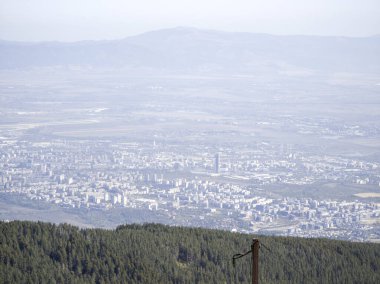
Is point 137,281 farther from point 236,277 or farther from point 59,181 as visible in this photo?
point 59,181

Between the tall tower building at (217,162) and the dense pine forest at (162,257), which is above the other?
the dense pine forest at (162,257)

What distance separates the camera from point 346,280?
34.9 meters

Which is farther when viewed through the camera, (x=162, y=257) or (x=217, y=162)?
(x=217, y=162)

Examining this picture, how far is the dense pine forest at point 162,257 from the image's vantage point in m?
31.4

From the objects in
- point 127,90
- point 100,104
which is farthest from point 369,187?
point 127,90

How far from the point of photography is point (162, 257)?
33.8m

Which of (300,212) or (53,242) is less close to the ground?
(53,242)

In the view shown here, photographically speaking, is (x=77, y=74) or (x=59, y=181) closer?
(x=59, y=181)

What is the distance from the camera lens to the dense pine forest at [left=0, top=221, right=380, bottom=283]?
3141 centimetres

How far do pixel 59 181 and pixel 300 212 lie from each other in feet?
69.3

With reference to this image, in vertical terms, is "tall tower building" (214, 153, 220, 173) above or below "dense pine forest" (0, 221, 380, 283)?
below

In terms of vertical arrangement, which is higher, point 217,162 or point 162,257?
point 162,257

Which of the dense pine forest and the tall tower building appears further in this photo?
the tall tower building

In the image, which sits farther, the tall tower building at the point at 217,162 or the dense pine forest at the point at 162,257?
the tall tower building at the point at 217,162
